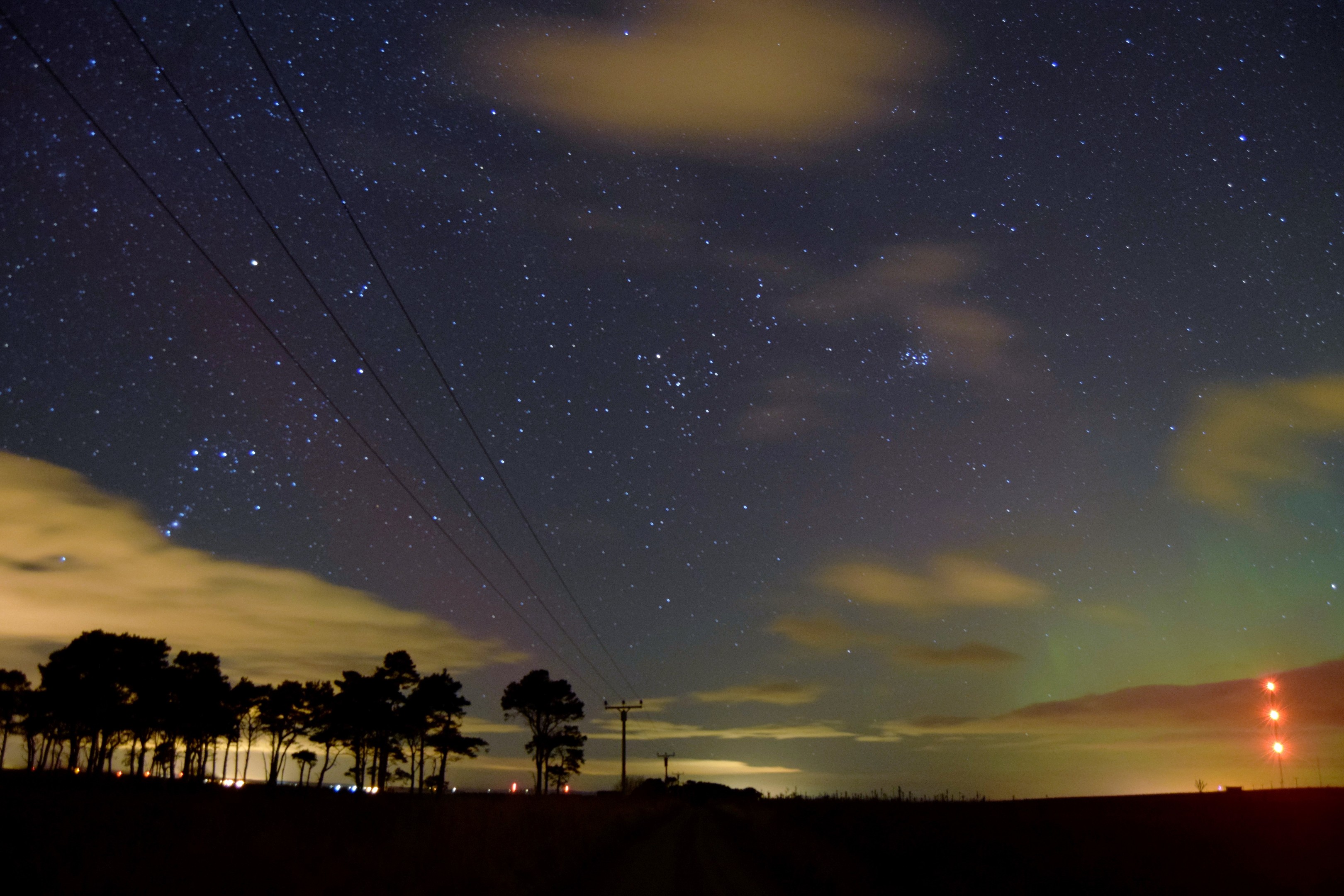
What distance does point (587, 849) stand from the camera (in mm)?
23578

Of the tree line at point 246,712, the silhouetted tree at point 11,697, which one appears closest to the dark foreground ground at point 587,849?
the tree line at point 246,712

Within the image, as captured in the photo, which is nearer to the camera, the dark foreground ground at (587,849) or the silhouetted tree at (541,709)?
the dark foreground ground at (587,849)

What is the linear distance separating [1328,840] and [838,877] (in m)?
9.42

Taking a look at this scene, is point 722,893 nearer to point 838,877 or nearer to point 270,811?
point 838,877

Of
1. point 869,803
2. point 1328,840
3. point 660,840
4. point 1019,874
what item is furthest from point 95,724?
point 1328,840

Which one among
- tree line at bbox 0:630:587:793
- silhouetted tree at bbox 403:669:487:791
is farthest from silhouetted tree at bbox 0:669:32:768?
silhouetted tree at bbox 403:669:487:791

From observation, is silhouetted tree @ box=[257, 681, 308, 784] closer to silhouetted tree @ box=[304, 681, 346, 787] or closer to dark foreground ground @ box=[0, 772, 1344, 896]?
silhouetted tree @ box=[304, 681, 346, 787]

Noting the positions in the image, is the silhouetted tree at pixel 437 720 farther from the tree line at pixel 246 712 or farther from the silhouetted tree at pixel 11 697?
the silhouetted tree at pixel 11 697

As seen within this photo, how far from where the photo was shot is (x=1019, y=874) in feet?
53.1

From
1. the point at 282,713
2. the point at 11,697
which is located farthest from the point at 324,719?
the point at 11,697

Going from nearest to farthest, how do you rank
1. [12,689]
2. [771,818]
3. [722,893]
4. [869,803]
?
[722,893] < [869,803] < [771,818] < [12,689]

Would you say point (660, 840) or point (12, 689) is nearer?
point (660, 840)

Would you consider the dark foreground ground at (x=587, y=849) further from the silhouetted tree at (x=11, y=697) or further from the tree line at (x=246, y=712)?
the silhouetted tree at (x=11, y=697)

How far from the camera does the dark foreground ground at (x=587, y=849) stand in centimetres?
965
